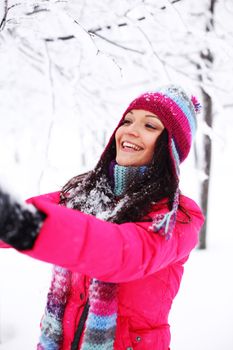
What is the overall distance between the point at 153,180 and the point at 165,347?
0.83 metres

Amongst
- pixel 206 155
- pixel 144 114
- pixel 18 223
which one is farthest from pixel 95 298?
pixel 206 155

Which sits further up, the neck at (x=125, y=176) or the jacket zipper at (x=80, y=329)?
the neck at (x=125, y=176)

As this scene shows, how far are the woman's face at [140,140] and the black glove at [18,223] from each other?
92 cm

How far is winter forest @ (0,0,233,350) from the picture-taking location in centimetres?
244

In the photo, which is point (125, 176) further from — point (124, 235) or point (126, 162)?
point (124, 235)

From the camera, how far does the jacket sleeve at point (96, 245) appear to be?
0.77m

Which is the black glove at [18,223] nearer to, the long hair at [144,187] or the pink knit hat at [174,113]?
the long hair at [144,187]

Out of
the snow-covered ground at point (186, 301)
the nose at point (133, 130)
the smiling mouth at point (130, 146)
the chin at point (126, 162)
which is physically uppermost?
the nose at point (133, 130)

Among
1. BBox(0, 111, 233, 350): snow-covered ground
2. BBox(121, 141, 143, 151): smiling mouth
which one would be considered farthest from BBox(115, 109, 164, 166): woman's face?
BBox(0, 111, 233, 350): snow-covered ground

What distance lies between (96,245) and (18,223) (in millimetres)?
242

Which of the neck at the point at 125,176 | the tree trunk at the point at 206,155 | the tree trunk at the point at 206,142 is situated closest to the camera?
the neck at the point at 125,176

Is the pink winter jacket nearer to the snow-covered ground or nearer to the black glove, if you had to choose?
the black glove

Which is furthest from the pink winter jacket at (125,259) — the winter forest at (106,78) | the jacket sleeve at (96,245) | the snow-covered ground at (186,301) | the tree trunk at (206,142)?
the tree trunk at (206,142)

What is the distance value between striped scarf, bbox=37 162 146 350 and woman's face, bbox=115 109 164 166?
0.18 ft
